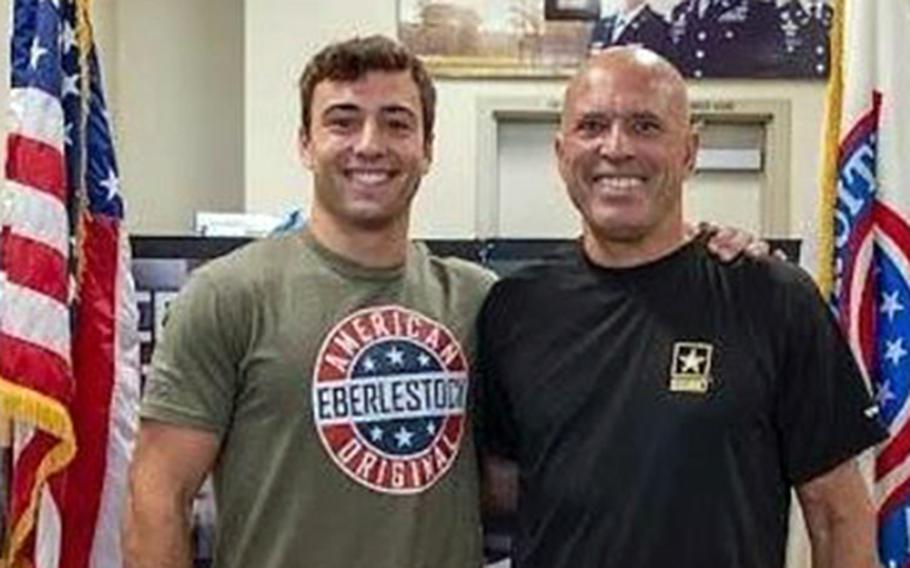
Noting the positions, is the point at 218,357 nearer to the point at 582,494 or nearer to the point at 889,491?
the point at 582,494

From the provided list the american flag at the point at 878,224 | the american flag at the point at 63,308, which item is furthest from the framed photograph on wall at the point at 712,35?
the american flag at the point at 63,308

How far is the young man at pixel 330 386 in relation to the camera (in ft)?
6.21

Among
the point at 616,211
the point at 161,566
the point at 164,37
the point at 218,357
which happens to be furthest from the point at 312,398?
the point at 164,37

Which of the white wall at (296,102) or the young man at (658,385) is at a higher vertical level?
the white wall at (296,102)

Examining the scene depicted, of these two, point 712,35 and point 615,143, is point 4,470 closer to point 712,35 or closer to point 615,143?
point 615,143

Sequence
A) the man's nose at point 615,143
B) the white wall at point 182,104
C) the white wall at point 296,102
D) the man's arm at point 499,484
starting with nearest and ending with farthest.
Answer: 1. the man's nose at point 615,143
2. the man's arm at point 499,484
3. the white wall at point 296,102
4. the white wall at point 182,104

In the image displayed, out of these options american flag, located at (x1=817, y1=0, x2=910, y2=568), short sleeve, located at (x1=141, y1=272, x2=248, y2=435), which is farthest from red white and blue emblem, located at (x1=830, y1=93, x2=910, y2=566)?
short sleeve, located at (x1=141, y1=272, x2=248, y2=435)

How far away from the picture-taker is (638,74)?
2.01 m

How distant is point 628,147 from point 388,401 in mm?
512

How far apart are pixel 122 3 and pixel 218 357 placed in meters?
3.62

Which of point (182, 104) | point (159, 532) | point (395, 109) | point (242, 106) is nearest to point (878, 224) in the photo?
point (395, 109)

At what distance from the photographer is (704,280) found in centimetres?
202

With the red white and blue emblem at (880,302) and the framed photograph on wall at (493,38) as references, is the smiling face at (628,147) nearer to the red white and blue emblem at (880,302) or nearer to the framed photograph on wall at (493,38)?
the red white and blue emblem at (880,302)

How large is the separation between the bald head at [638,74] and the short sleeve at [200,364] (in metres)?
0.61
